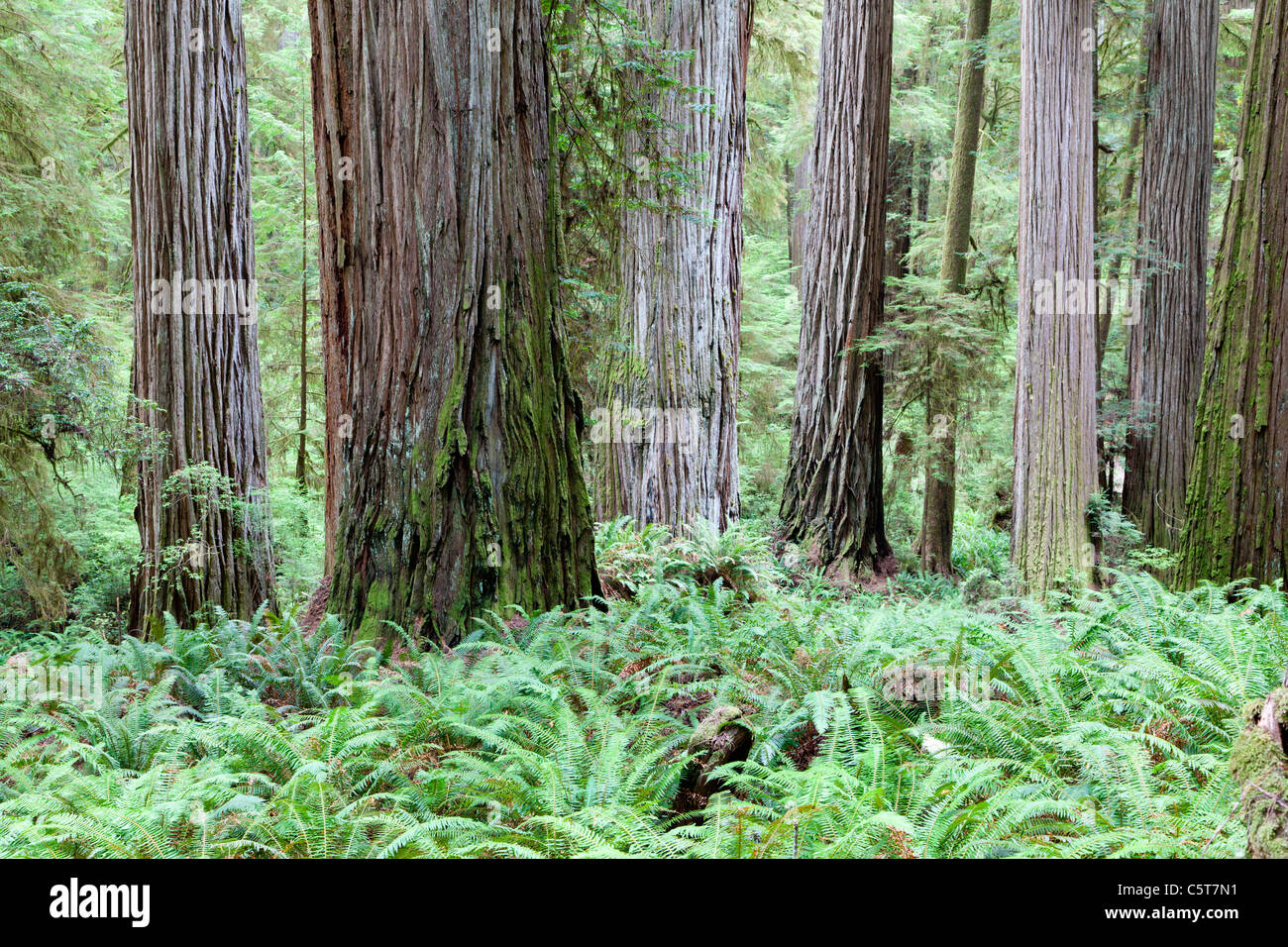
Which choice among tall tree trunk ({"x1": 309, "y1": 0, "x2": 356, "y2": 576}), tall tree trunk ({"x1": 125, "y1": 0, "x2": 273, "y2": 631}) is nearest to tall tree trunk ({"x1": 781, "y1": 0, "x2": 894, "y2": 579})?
tall tree trunk ({"x1": 125, "y1": 0, "x2": 273, "y2": 631})

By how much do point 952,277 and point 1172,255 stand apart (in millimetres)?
2855

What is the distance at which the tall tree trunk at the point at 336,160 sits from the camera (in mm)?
4734

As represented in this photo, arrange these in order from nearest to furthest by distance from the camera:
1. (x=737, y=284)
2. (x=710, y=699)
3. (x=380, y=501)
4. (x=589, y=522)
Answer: (x=710, y=699) < (x=380, y=501) < (x=589, y=522) < (x=737, y=284)

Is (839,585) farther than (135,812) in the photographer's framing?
Yes

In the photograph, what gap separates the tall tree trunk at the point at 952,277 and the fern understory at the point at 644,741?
610 cm

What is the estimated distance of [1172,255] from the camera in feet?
37.2

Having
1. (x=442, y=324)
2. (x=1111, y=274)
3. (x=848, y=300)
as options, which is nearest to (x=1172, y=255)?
(x=1111, y=274)

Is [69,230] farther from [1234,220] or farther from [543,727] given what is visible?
[1234,220]

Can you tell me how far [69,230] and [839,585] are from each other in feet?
34.5

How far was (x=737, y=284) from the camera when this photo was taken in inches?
319

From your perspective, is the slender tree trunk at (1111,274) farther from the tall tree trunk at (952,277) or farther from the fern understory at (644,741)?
the fern understory at (644,741)

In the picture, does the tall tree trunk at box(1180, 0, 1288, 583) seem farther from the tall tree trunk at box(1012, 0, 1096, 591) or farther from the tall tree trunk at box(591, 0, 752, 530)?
the tall tree trunk at box(591, 0, 752, 530)
